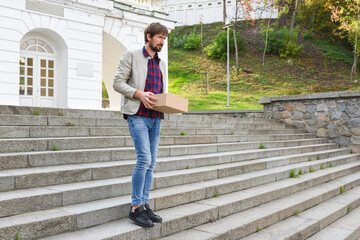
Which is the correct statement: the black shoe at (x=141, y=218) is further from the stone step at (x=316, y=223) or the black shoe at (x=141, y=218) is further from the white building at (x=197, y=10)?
the white building at (x=197, y=10)

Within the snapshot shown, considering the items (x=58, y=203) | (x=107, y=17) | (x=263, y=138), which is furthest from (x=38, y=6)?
(x=58, y=203)

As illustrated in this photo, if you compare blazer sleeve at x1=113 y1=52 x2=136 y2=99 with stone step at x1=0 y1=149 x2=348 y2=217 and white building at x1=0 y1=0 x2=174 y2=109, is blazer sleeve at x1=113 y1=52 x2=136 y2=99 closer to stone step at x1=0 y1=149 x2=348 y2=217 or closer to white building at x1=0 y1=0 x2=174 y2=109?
stone step at x1=0 y1=149 x2=348 y2=217

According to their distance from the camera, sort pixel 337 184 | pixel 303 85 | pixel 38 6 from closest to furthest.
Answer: pixel 337 184 < pixel 38 6 < pixel 303 85

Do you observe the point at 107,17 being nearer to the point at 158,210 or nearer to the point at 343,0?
the point at 158,210

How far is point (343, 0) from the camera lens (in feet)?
106

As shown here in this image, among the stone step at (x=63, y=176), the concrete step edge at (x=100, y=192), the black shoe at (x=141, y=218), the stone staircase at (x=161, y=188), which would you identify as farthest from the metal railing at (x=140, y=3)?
the black shoe at (x=141, y=218)

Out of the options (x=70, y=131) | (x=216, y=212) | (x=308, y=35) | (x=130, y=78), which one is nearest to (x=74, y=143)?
(x=70, y=131)

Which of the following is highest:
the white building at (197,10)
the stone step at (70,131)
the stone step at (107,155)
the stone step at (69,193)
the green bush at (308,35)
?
the white building at (197,10)

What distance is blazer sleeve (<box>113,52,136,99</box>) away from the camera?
3217 mm

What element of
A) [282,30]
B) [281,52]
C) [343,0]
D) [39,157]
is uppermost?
[343,0]

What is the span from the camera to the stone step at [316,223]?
4.23 m

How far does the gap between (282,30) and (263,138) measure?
2344 cm

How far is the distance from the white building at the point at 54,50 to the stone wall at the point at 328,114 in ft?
21.2

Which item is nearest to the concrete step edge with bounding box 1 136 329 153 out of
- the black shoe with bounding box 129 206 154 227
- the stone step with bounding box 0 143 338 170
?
the stone step with bounding box 0 143 338 170
